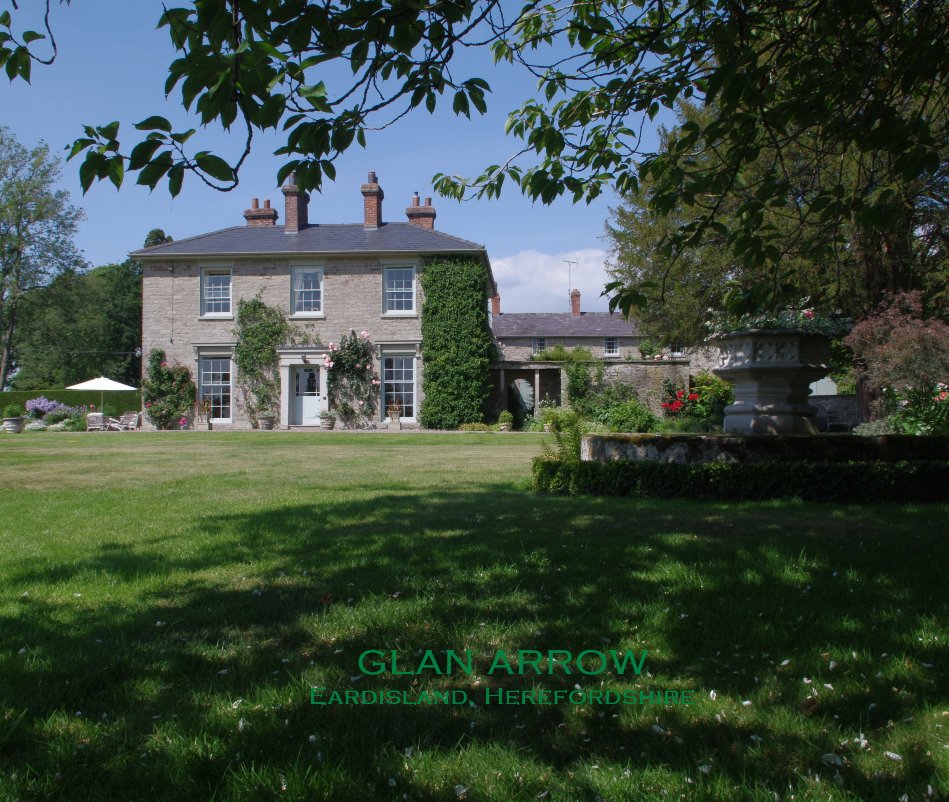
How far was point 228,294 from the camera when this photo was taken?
25297mm

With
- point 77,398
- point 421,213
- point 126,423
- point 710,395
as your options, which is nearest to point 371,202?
point 421,213

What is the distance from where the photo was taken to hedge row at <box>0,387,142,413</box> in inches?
1303

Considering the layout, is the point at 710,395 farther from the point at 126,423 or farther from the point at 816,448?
the point at 126,423

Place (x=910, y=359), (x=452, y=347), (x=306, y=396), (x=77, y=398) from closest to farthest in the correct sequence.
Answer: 1. (x=910, y=359)
2. (x=452, y=347)
3. (x=306, y=396)
4. (x=77, y=398)

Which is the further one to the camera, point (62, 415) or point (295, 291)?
point (62, 415)

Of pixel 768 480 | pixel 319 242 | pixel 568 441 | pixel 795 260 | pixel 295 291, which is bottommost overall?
pixel 768 480

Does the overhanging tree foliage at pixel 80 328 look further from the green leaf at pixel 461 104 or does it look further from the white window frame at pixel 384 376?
the green leaf at pixel 461 104

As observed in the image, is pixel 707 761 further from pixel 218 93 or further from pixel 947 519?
pixel 947 519

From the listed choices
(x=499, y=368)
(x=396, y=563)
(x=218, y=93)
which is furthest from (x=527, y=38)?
(x=499, y=368)

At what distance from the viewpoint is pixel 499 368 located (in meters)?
25.9

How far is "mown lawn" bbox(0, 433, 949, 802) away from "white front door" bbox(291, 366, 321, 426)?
18.5m

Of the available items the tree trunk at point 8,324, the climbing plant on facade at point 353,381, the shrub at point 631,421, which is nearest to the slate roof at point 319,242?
the climbing plant on facade at point 353,381

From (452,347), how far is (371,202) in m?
6.44

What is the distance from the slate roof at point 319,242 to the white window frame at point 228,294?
692 millimetres
